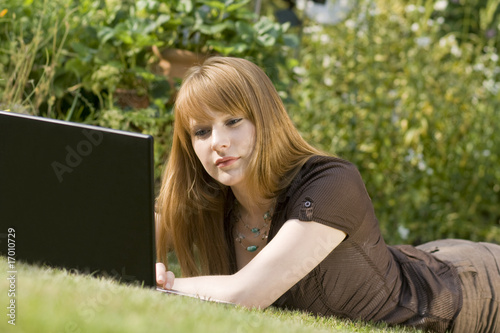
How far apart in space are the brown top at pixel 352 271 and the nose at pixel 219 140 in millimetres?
274

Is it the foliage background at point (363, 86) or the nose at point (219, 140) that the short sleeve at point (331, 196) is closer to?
the nose at point (219, 140)

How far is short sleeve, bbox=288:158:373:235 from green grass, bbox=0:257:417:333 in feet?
1.86

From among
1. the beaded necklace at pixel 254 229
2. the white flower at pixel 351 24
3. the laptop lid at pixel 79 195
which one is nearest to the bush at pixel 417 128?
the white flower at pixel 351 24

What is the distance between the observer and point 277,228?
2406 mm

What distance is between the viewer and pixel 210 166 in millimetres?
2307

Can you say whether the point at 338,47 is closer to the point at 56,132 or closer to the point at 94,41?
the point at 94,41

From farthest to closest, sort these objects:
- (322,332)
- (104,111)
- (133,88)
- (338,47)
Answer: (338,47) < (133,88) < (104,111) < (322,332)

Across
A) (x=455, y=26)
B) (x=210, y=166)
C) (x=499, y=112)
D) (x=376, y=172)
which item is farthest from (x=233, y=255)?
→ (x=455, y=26)

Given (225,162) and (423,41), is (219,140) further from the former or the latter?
(423,41)

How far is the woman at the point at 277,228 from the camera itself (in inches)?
83.6

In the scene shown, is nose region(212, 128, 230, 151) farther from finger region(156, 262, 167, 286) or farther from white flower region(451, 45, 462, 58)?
white flower region(451, 45, 462, 58)

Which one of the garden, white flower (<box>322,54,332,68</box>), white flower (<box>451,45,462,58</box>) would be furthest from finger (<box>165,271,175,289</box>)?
white flower (<box>451,45,462,58</box>)

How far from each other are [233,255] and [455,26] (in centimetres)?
640

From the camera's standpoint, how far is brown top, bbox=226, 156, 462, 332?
220 centimetres
